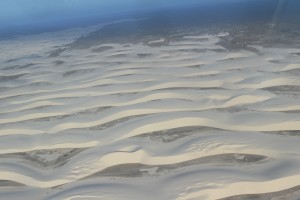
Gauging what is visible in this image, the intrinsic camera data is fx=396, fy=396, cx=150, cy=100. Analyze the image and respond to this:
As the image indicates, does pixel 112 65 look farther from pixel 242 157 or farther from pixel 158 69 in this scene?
pixel 242 157

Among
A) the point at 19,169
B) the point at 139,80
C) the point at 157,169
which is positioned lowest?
the point at 157,169

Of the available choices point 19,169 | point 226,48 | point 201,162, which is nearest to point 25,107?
point 19,169

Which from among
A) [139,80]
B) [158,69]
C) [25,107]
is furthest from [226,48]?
[25,107]

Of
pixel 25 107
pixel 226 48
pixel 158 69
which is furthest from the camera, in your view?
pixel 226 48

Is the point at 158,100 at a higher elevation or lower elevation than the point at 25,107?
lower

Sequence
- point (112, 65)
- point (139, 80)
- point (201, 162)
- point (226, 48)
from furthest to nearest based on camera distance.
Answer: point (226, 48) → point (112, 65) → point (139, 80) → point (201, 162)

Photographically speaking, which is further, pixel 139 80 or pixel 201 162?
pixel 139 80

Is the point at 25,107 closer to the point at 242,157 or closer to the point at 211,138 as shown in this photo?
the point at 211,138
